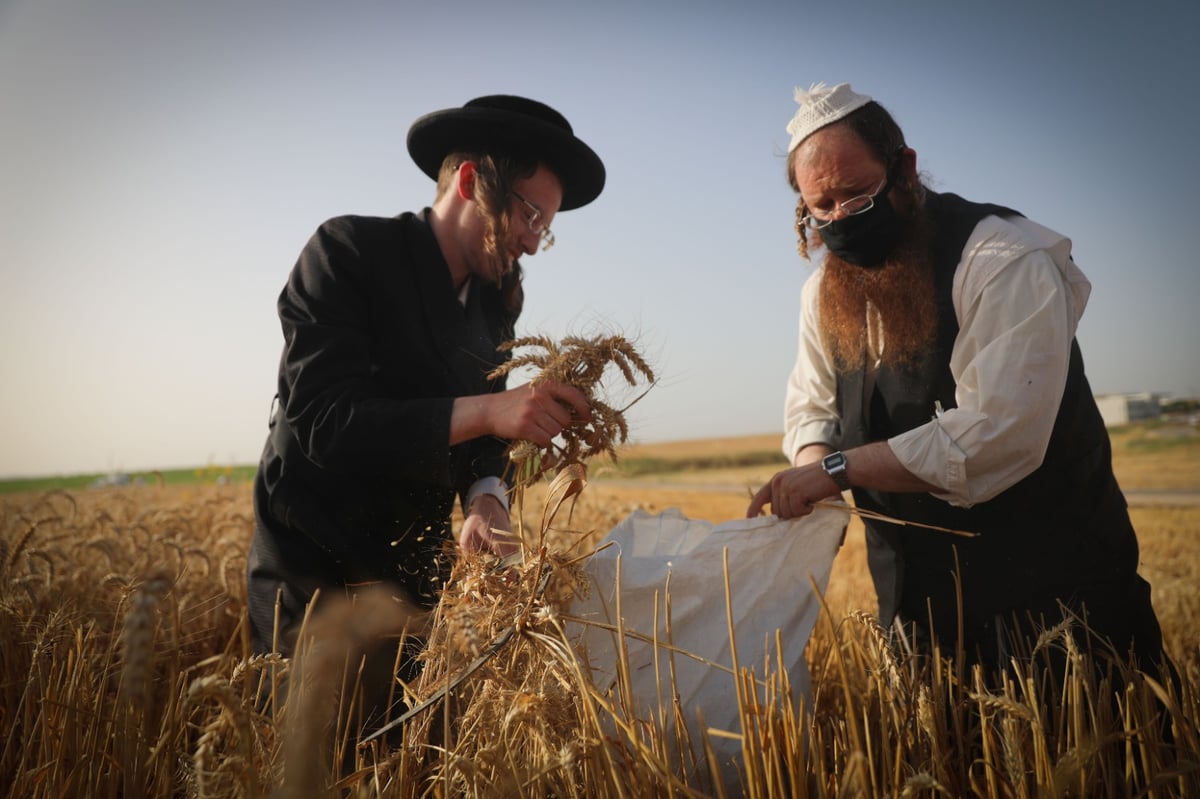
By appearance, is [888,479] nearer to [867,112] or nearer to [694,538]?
[694,538]

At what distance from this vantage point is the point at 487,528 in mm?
2055

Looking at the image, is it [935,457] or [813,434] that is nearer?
[935,457]

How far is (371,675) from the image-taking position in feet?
7.07

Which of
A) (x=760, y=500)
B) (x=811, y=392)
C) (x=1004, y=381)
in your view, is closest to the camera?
(x=1004, y=381)

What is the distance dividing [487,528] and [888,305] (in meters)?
1.45

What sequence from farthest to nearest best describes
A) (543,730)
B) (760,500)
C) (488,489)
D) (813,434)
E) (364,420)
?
(813,434) < (488,489) < (760,500) < (364,420) < (543,730)

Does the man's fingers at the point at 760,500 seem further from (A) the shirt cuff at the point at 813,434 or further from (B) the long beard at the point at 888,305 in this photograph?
(B) the long beard at the point at 888,305

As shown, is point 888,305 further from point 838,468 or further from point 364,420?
point 364,420

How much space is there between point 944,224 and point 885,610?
1.31m

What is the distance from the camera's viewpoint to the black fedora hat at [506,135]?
2363 millimetres

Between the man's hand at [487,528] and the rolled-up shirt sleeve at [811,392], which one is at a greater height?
the rolled-up shirt sleeve at [811,392]

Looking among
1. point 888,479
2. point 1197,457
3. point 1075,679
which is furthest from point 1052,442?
point 1197,457

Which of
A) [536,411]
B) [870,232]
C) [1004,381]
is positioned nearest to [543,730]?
[536,411]

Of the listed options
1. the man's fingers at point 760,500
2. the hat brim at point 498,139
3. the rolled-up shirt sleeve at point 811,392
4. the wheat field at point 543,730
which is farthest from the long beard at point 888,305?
the hat brim at point 498,139
